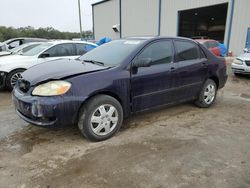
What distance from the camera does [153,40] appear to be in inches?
146

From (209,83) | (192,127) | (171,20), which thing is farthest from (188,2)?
(192,127)

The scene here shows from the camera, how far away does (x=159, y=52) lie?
3.77 meters

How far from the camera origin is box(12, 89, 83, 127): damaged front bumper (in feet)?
9.03

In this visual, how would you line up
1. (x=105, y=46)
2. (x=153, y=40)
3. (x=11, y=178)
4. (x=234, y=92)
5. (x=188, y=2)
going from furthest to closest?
(x=188, y=2)
(x=234, y=92)
(x=105, y=46)
(x=153, y=40)
(x=11, y=178)

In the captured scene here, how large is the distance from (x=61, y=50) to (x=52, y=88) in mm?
3975

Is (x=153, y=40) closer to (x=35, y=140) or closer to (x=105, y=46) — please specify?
(x=105, y=46)

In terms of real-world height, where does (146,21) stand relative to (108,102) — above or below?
above

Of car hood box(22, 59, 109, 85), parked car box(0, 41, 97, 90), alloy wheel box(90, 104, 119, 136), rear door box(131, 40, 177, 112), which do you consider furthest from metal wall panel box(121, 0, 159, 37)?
alloy wheel box(90, 104, 119, 136)

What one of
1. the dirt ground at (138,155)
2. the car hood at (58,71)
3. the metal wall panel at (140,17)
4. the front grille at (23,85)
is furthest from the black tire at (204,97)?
the metal wall panel at (140,17)

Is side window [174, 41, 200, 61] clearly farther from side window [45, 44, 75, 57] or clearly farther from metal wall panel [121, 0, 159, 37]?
metal wall panel [121, 0, 159, 37]

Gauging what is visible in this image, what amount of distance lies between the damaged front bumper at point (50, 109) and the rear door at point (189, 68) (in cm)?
209

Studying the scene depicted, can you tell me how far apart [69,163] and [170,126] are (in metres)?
1.90

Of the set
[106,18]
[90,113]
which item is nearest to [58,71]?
[90,113]

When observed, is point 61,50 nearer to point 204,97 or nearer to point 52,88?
point 52,88
